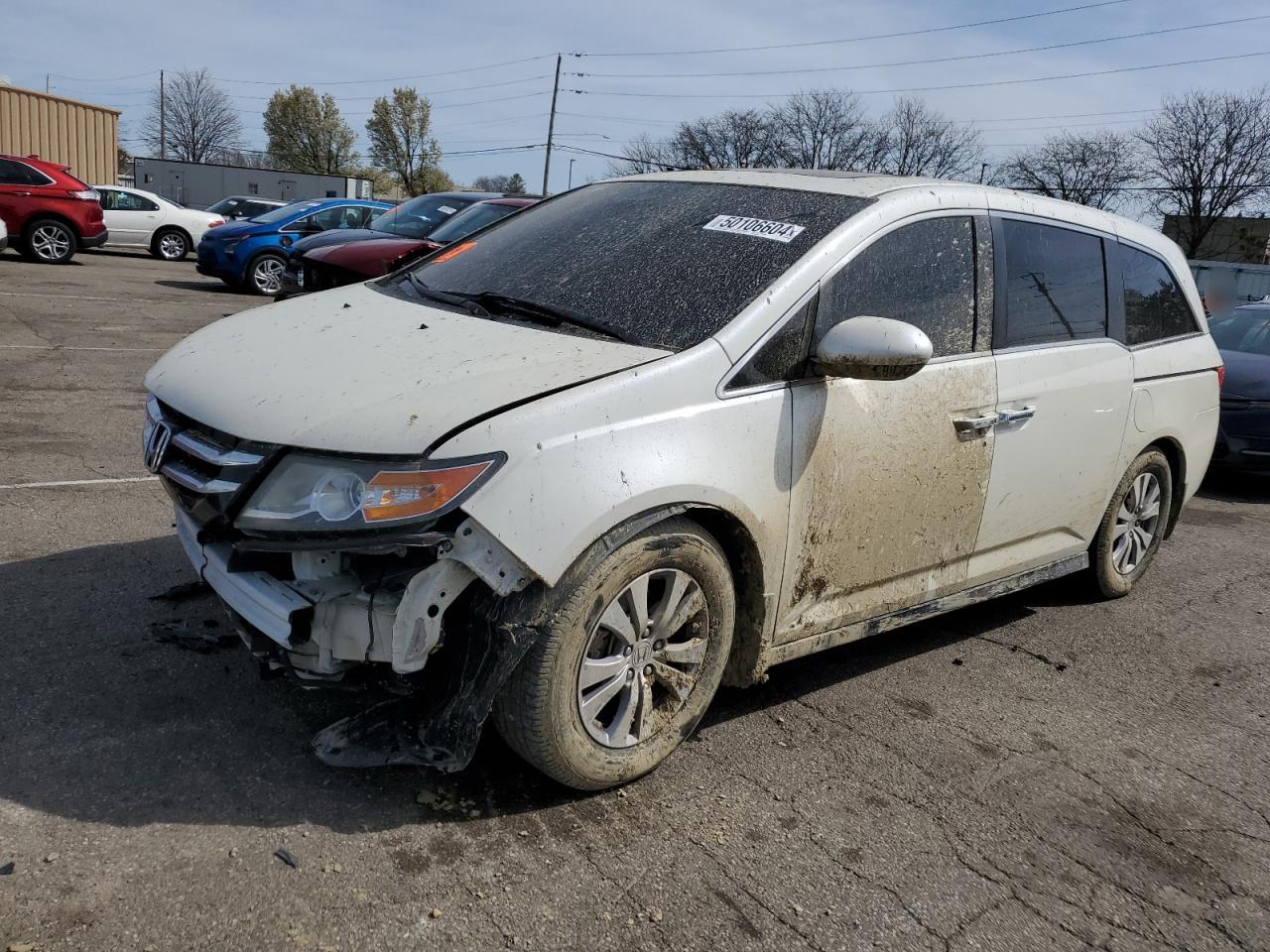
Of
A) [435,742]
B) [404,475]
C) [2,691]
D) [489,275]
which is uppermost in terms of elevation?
[489,275]

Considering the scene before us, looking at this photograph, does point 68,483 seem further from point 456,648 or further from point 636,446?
point 636,446

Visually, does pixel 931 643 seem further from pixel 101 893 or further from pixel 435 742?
pixel 101 893

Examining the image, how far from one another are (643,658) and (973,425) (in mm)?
1554

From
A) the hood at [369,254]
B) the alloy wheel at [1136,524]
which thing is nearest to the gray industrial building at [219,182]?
the hood at [369,254]

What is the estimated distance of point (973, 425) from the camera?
3801 millimetres

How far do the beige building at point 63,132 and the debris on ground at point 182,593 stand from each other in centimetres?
2798

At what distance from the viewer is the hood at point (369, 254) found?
1038 cm

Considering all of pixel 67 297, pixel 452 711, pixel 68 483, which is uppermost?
pixel 452 711

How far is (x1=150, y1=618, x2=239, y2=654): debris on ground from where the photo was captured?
12.1 feet

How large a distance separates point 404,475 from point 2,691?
5.54ft

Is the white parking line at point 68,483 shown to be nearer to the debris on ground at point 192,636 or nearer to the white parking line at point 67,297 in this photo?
the debris on ground at point 192,636

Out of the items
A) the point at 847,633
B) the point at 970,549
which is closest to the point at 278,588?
the point at 847,633

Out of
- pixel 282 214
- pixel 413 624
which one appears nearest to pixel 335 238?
pixel 282 214

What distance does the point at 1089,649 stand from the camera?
473 centimetres
